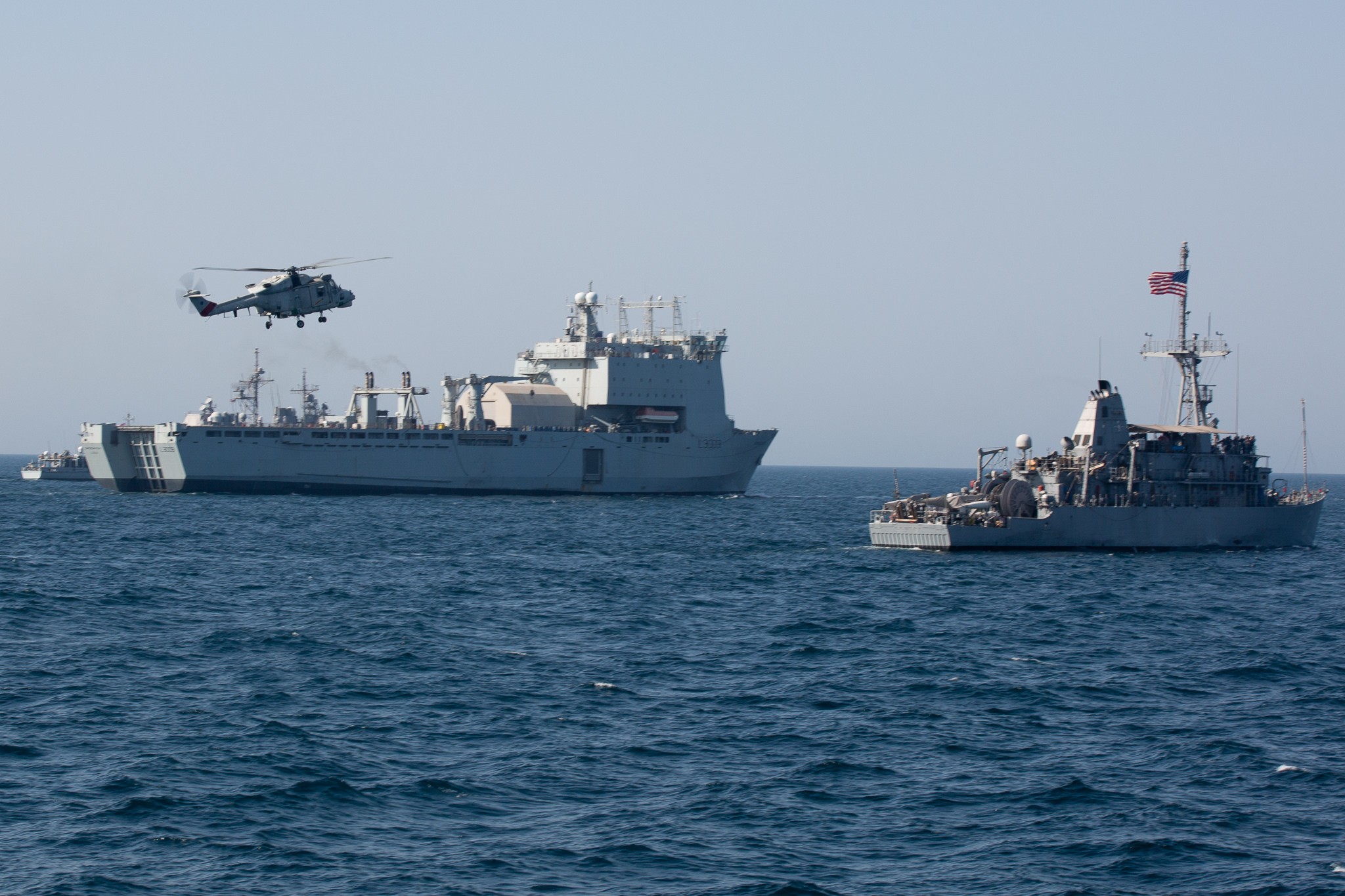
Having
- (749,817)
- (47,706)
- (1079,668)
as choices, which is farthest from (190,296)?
(749,817)

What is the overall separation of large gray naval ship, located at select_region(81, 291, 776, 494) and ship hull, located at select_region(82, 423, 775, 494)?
8cm

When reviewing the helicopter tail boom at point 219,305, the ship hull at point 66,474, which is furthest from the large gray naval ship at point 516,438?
the ship hull at point 66,474

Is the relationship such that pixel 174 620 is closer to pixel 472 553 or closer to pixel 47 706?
pixel 47 706

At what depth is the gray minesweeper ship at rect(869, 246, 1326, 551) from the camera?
147ft

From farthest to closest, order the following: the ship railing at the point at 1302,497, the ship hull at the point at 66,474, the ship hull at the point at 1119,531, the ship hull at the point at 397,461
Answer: the ship hull at the point at 66,474
the ship hull at the point at 397,461
the ship railing at the point at 1302,497
the ship hull at the point at 1119,531

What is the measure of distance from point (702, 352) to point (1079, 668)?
5879 centimetres

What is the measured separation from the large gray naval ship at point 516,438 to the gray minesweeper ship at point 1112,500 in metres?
31.1

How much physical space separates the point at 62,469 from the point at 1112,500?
99.5 metres

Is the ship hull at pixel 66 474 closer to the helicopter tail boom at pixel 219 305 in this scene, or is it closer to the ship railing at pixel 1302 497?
the helicopter tail boom at pixel 219 305

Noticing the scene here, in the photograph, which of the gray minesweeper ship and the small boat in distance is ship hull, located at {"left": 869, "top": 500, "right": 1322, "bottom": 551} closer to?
the gray minesweeper ship

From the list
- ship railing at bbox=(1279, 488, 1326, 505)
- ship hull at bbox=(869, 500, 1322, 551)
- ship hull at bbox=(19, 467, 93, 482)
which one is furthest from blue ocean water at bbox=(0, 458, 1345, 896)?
ship hull at bbox=(19, 467, 93, 482)

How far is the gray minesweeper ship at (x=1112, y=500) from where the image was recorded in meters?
44.7

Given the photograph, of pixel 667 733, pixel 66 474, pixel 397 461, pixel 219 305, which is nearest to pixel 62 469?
pixel 66 474

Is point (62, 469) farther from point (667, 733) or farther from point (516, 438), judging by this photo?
point (667, 733)
